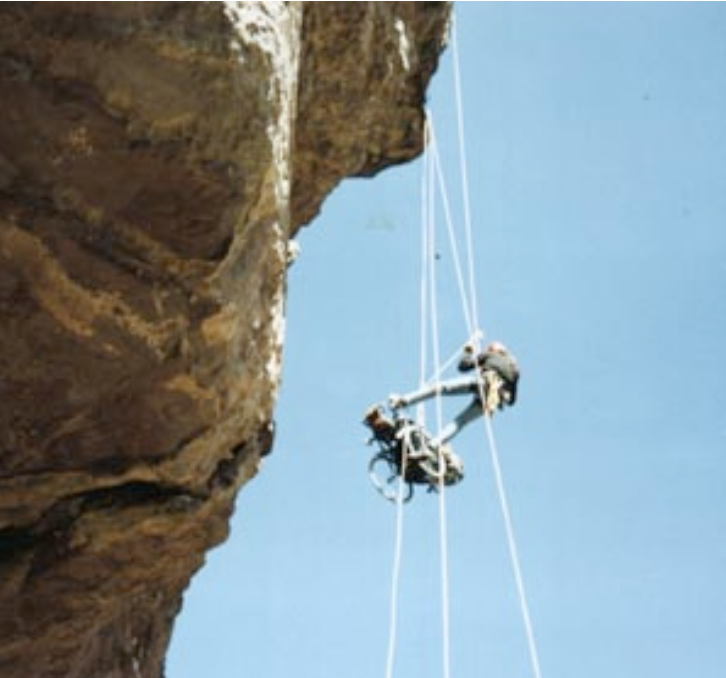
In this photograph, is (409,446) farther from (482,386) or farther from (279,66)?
(279,66)

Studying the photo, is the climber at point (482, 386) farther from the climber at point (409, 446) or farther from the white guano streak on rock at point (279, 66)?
the white guano streak on rock at point (279, 66)

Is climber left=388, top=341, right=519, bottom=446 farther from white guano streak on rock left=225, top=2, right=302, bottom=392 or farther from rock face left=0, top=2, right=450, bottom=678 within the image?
white guano streak on rock left=225, top=2, right=302, bottom=392

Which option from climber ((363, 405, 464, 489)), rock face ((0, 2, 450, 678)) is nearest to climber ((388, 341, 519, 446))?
climber ((363, 405, 464, 489))

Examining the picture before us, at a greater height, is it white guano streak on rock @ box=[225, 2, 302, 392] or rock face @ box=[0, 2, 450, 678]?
white guano streak on rock @ box=[225, 2, 302, 392]

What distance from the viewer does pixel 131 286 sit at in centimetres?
393

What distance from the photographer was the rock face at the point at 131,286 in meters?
3.59

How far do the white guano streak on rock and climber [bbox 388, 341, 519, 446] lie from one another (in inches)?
152

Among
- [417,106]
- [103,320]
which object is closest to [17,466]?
[103,320]

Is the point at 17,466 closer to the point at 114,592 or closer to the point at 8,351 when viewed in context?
the point at 8,351

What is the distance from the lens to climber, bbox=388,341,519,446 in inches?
331

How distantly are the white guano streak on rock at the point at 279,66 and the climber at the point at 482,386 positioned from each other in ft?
12.7

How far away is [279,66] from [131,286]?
956 mm

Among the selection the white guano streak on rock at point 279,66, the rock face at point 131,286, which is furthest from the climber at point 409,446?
the white guano streak on rock at point 279,66

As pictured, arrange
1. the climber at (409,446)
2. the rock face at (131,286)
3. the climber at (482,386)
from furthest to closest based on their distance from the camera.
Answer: the climber at (482,386), the climber at (409,446), the rock face at (131,286)
